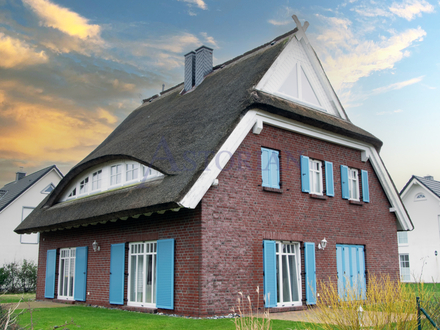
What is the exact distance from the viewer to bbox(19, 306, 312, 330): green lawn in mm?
8875

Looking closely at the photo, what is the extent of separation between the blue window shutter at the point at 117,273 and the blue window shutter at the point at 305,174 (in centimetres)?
578

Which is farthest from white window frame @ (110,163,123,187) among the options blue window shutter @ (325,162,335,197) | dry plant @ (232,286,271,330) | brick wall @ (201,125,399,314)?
blue window shutter @ (325,162,335,197)

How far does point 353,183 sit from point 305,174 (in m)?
3.06

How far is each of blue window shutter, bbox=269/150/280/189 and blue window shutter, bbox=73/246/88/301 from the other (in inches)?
271

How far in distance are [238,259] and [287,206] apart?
2.53m

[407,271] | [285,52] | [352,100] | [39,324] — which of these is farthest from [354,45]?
[407,271]

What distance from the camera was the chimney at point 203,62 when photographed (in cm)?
1870

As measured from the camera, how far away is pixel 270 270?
453 inches

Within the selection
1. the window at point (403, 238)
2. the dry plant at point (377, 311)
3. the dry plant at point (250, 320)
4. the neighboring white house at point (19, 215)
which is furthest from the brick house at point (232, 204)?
the window at point (403, 238)

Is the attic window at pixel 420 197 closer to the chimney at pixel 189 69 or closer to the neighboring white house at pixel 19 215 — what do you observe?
the chimney at pixel 189 69

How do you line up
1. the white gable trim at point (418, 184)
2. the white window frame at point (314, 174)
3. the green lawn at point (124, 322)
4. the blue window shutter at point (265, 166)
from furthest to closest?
the white gable trim at point (418, 184) < the white window frame at point (314, 174) < the blue window shutter at point (265, 166) < the green lawn at point (124, 322)

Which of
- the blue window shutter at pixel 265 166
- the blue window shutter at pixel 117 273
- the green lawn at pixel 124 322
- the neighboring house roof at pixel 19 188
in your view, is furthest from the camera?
the neighboring house roof at pixel 19 188

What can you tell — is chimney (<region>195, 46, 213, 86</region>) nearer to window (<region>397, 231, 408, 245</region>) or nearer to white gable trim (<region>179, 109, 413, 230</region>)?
white gable trim (<region>179, 109, 413, 230</region>)

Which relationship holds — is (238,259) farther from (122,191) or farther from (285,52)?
(285,52)
